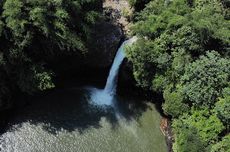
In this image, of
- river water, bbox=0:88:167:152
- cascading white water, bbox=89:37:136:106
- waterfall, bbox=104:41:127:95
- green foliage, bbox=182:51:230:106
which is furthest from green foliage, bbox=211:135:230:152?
waterfall, bbox=104:41:127:95

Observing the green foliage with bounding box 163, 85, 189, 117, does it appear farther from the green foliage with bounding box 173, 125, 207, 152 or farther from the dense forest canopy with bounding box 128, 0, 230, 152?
the green foliage with bounding box 173, 125, 207, 152

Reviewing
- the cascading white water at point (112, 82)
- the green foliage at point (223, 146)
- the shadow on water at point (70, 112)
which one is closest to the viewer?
the green foliage at point (223, 146)

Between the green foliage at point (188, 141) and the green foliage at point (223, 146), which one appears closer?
the green foliage at point (223, 146)

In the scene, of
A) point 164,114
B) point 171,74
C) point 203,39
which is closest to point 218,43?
point 203,39

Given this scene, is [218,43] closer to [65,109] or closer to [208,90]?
[208,90]

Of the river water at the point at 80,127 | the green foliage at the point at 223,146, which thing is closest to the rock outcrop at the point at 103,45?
the river water at the point at 80,127

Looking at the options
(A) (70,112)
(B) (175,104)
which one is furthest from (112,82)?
(B) (175,104)

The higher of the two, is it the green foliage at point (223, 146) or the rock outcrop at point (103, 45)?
the rock outcrop at point (103, 45)

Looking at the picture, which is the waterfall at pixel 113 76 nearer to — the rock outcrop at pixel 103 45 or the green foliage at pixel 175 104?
the rock outcrop at pixel 103 45
